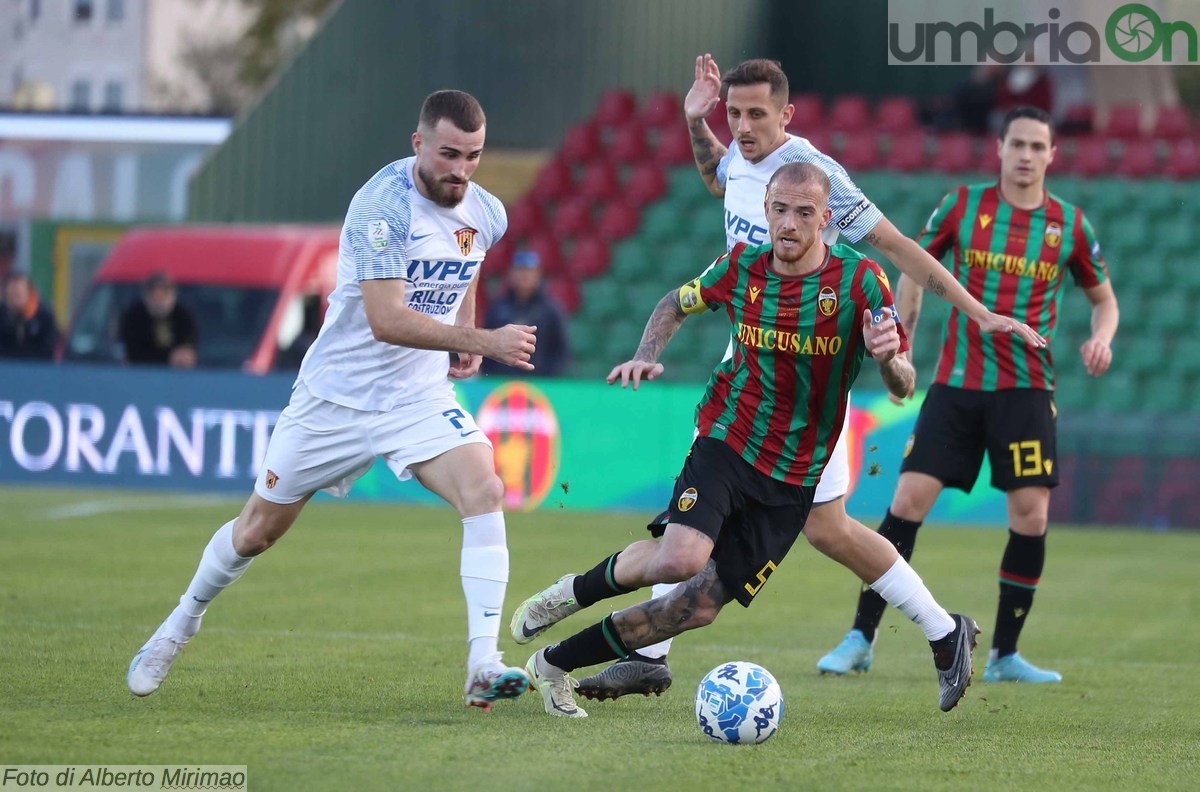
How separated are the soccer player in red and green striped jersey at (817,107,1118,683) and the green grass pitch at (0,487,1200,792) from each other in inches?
16.8

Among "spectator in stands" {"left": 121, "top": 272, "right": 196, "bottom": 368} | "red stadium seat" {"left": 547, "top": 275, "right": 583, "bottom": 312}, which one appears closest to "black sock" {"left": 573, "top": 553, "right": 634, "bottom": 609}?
"spectator in stands" {"left": 121, "top": 272, "right": 196, "bottom": 368}

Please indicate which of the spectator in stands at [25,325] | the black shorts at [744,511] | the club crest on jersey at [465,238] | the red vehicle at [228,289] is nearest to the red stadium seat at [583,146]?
the red vehicle at [228,289]

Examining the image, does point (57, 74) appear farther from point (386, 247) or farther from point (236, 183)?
point (386, 247)

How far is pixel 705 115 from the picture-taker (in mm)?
7160

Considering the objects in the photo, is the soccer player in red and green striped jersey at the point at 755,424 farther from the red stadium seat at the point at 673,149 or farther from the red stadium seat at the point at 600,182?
the red stadium seat at the point at 673,149

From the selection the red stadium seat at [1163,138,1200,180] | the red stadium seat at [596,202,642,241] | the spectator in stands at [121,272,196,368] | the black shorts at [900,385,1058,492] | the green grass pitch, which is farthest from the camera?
the red stadium seat at [596,202,642,241]

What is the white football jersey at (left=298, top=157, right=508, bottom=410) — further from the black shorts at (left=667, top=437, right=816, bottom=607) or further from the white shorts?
the black shorts at (left=667, top=437, right=816, bottom=607)

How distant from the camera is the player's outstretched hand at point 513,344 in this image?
5809mm

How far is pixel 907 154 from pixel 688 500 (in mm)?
15998

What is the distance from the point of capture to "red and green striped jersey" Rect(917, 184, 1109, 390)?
7785mm

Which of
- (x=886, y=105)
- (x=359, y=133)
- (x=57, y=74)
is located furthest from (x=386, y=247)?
(x=57, y=74)

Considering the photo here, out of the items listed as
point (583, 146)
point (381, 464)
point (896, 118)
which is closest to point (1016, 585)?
point (381, 464)

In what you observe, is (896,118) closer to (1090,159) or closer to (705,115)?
(1090,159)

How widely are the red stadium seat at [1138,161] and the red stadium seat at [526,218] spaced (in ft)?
23.1
